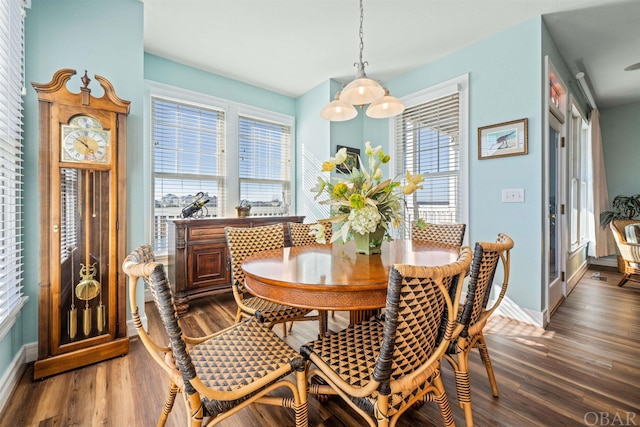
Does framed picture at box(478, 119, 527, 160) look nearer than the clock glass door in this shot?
No

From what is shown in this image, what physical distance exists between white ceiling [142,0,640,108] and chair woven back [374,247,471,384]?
8.33 feet

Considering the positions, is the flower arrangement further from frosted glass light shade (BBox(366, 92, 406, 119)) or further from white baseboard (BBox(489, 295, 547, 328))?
white baseboard (BBox(489, 295, 547, 328))

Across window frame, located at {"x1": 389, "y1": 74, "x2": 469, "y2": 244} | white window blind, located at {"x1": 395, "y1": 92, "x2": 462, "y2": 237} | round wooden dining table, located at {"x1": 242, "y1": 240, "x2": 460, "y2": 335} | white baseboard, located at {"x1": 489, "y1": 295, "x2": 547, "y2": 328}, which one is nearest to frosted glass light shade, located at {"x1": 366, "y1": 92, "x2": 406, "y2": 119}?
round wooden dining table, located at {"x1": 242, "y1": 240, "x2": 460, "y2": 335}

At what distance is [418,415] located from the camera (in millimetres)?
1478

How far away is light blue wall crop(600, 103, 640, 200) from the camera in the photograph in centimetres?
481

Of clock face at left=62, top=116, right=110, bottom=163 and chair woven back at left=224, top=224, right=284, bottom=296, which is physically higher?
clock face at left=62, top=116, right=110, bottom=163

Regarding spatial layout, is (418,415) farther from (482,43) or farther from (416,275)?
(482,43)

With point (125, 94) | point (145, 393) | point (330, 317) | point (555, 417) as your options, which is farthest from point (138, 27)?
point (555, 417)

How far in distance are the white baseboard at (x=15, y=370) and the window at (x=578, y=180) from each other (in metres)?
5.58

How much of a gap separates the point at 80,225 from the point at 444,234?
2.91 meters

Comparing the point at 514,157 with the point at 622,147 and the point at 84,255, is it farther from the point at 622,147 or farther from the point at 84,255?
the point at 622,147

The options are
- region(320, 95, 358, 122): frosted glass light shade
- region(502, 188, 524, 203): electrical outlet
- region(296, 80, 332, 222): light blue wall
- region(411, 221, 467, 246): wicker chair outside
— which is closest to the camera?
region(320, 95, 358, 122): frosted glass light shade

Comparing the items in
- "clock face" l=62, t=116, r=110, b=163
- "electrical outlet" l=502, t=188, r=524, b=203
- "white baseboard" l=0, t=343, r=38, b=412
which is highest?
"clock face" l=62, t=116, r=110, b=163

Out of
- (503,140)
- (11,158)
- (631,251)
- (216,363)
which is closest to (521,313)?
(503,140)
